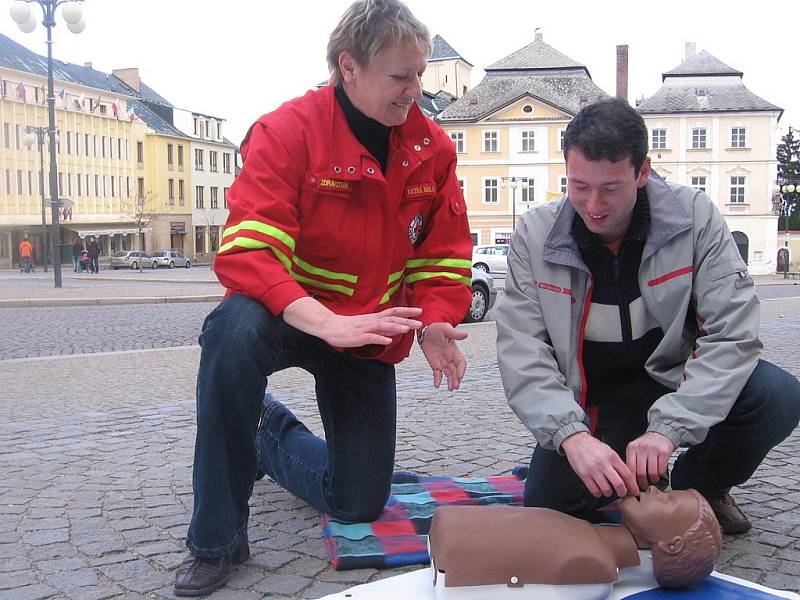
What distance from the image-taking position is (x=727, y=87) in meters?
59.1

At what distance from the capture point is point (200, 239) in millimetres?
77312

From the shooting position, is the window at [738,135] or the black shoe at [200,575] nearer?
the black shoe at [200,575]

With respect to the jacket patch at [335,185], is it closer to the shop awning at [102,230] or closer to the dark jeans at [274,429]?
the dark jeans at [274,429]

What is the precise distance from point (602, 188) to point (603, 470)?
89 cm

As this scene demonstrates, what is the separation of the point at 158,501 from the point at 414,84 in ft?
6.59

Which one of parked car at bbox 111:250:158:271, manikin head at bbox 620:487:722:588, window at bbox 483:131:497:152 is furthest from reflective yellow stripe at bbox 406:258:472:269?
window at bbox 483:131:497:152

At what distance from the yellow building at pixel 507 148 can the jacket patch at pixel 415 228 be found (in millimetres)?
56018

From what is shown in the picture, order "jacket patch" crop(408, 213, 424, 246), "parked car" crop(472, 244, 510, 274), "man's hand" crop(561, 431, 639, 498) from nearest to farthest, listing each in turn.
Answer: "man's hand" crop(561, 431, 639, 498)
"jacket patch" crop(408, 213, 424, 246)
"parked car" crop(472, 244, 510, 274)

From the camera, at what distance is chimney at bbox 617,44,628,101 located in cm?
6384

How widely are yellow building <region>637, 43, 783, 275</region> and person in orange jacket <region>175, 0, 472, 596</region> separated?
184 feet

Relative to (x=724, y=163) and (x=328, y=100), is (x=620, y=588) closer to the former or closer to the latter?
(x=328, y=100)

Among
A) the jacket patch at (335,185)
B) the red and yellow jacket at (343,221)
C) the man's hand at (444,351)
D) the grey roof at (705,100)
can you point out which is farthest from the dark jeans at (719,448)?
the grey roof at (705,100)

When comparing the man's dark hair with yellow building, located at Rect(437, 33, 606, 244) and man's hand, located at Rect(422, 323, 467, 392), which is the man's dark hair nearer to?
man's hand, located at Rect(422, 323, 467, 392)

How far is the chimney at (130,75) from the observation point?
77250 millimetres
